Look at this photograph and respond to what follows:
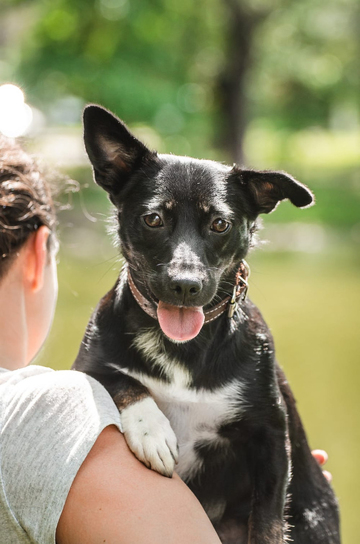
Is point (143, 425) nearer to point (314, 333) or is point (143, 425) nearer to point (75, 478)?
point (75, 478)

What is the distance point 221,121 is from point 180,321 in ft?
59.0

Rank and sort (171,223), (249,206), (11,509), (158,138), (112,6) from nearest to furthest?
(11,509) → (171,223) → (249,206) → (112,6) → (158,138)

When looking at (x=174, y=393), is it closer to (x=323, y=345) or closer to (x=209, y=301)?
(x=209, y=301)

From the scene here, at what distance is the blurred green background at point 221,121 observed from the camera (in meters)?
7.12

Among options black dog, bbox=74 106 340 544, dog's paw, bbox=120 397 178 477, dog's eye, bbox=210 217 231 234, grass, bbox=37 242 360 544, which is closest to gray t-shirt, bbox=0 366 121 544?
dog's paw, bbox=120 397 178 477

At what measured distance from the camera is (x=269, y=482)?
187 cm

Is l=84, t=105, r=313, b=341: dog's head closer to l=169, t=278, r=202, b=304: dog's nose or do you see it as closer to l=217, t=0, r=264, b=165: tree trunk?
l=169, t=278, r=202, b=304: dog's nose

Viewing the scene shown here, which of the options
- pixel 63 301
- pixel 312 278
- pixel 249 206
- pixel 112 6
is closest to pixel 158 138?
pixel 112 6

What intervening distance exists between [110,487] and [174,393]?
61 cm

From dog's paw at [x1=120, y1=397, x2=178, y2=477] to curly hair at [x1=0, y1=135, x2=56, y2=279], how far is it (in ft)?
1.54

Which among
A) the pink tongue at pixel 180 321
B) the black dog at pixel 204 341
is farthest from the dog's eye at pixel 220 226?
the pink tongue at pixel 180 321

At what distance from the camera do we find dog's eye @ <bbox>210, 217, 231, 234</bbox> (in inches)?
80.9

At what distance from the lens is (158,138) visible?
17.0m

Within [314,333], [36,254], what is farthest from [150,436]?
[314,333]
